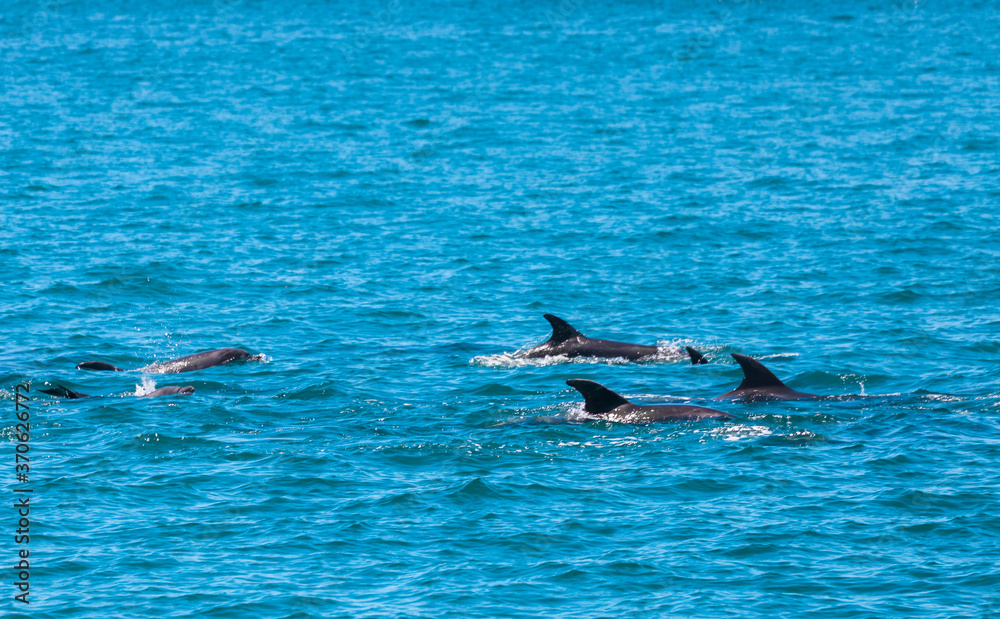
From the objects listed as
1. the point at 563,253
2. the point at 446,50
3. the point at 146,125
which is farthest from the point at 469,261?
the point at 446,50

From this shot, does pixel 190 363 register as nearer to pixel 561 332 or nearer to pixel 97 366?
pixel 97 366

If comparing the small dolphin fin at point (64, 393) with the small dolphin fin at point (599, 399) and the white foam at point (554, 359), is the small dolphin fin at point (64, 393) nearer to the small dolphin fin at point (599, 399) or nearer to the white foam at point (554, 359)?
the white foam at point (554, 359)

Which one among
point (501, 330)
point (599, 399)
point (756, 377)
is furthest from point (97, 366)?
point (756, 377)

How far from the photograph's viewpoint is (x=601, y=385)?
66.9 feet

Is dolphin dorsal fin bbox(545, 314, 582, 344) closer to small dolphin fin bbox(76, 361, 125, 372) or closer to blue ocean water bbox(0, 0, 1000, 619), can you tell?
blue ocean water bbox(0, 0, 1000, 619)

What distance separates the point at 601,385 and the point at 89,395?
8.76 meters

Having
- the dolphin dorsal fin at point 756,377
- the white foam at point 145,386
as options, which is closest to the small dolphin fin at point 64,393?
the white foam at point 145,386

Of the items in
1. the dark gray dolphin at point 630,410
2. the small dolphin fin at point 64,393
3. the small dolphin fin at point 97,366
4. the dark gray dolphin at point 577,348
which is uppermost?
the small dolphin fin at point 97,366

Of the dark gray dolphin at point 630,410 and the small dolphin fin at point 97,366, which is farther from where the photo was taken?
the small dolphin fin at point 97,366

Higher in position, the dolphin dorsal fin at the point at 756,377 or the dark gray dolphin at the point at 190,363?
the dark gray dolphin at the point at 190,363

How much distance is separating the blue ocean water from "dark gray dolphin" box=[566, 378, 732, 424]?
1.13 ft

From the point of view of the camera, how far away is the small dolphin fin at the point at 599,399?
20578mm

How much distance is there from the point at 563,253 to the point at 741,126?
1911 centimetres

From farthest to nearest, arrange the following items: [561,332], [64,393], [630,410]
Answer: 1. [561,332]
2. [64,393]
3. [630,410]
